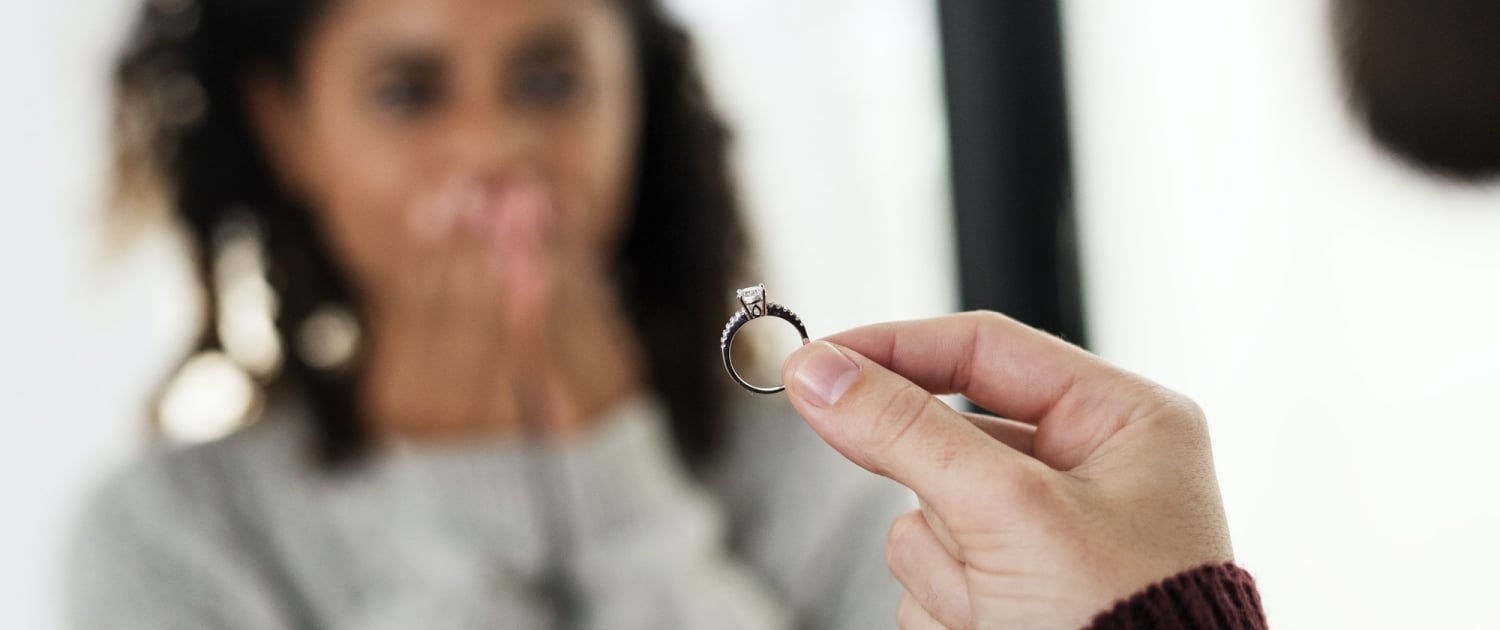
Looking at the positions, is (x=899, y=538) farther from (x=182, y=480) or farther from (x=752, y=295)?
(x=182, y=480)

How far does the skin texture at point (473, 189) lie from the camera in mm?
810

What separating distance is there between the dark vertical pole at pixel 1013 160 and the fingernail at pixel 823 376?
0.55 m

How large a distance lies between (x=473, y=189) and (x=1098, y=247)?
1.64ft

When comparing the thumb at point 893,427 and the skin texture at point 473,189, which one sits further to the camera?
the skin texture at point 473,189

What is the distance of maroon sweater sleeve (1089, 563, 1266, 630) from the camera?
365 millimetres

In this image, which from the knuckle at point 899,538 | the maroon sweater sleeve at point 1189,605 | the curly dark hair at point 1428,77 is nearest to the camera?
the maroon sweater sleeve at point 1189,605

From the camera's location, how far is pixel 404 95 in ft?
2.64

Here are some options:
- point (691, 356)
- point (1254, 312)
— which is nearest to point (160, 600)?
point (691, 356)

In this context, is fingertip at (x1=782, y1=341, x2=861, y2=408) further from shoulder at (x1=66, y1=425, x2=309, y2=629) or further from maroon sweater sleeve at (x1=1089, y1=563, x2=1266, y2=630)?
shoulder at (x1=66, y1=425, x2=309, y2=629)

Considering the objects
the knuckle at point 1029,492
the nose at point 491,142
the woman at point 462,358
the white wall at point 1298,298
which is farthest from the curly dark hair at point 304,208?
the knuckle at point 1029,492

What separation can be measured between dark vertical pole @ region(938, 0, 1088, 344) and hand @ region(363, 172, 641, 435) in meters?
0.31

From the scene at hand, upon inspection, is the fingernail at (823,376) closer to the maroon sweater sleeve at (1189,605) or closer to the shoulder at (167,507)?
the maroon sweater sleeve at (1189,605)

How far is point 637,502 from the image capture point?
888mm

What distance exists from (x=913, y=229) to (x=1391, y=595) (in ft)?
1.43
